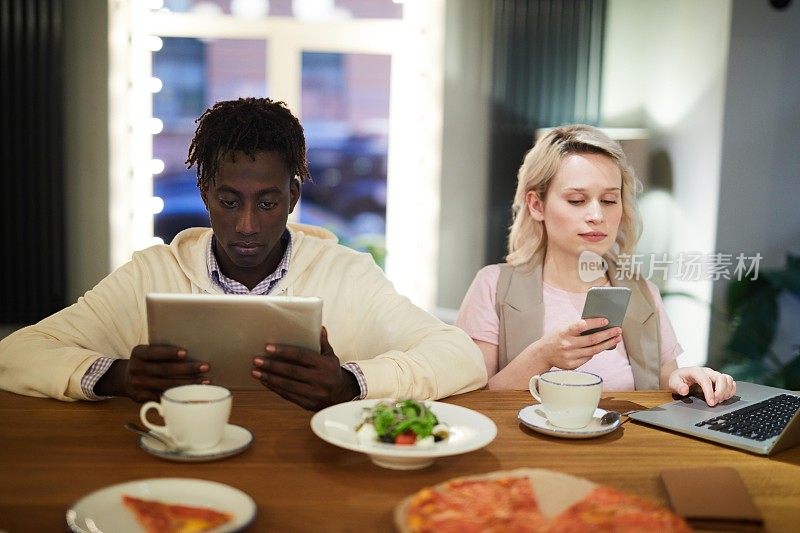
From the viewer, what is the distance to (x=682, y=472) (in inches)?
42.4

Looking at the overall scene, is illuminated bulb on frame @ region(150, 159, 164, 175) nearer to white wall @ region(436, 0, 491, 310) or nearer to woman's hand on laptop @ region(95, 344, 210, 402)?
white wall @ region(436, 0, 491, 310)

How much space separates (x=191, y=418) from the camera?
1097 mm

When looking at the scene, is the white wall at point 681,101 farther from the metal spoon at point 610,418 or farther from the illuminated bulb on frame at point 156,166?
the metal spoon at point 610,418

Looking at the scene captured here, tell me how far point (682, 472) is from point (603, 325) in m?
0.59

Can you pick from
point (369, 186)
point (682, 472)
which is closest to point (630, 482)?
point (682, 472)

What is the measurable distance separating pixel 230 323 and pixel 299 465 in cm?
28

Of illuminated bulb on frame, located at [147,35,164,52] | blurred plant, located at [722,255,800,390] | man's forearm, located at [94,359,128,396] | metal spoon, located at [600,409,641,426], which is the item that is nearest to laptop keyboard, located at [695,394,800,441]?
metal spoon, located at [600,409,641,426]

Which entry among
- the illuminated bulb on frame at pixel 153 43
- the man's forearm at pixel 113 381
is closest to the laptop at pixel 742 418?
the man's forearm at pixel 113 381

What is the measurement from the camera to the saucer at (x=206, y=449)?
110cm

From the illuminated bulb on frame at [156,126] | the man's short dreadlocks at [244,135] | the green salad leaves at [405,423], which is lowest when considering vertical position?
the green salad leaves at [405,423]

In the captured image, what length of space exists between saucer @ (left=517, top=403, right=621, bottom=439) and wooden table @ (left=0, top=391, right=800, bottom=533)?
15 mm

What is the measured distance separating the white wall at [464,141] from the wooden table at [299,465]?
119 inches

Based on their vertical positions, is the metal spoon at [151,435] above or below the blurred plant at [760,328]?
above

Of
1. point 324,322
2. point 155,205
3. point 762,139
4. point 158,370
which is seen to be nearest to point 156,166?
point 155,205
